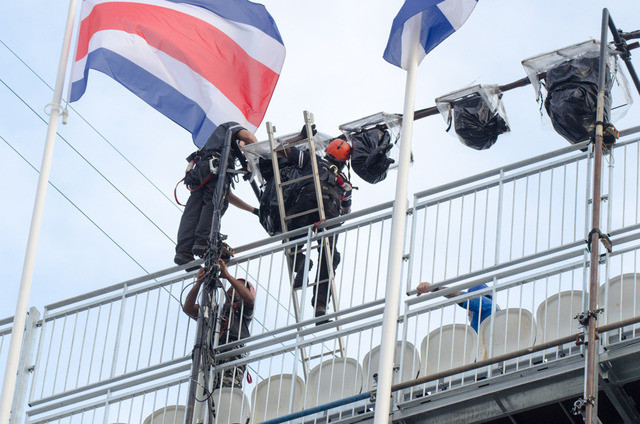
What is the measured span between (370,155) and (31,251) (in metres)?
3.93

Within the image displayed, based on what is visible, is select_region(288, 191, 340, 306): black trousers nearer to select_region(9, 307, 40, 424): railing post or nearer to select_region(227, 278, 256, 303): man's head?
select_region(227, 278, 256, 303): man's head

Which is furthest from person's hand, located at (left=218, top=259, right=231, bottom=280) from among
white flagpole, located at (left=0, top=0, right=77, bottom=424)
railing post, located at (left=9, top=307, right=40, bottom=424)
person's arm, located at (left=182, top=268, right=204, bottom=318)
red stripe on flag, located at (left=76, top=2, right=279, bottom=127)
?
red stripe on flag, located at (left=76, top=2, right=279, bottom=127)

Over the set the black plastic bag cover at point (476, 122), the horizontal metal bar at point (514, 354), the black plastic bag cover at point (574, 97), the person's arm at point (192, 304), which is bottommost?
the horizontal metal bar at point (514, 354)

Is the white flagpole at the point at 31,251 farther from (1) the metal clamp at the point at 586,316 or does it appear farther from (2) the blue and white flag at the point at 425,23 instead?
(1) the metal clamp at the point at 586,316

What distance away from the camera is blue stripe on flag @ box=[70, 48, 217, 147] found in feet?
46.8

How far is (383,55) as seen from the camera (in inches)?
511

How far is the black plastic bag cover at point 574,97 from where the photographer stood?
12.8 m

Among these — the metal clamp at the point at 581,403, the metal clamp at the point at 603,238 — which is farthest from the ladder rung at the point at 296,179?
the metal clamp at the point at 581,403

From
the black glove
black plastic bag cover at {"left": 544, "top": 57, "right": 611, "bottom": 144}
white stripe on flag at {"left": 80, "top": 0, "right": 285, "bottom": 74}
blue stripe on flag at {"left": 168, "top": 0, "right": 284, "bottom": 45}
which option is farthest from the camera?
blue stripe on flag at {"left": 168, "top": 0, "right": 284, "bottom": 45}

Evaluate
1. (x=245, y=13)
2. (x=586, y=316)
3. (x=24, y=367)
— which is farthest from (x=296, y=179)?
(x=586, y=316)

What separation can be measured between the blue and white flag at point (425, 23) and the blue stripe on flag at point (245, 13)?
3201 millimetres

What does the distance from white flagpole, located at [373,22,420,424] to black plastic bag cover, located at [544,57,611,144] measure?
4.99ft

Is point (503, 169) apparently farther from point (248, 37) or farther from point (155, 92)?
point (248, 37)

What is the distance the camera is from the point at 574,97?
12898mm
